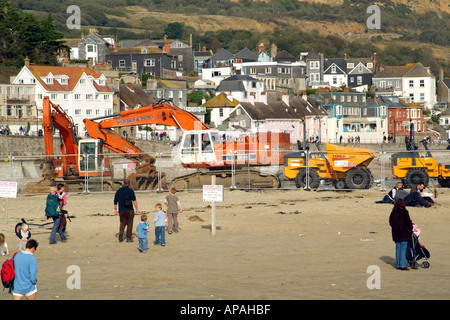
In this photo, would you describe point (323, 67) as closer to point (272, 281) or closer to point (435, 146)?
point (435, 146)

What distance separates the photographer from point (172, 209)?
2267cm

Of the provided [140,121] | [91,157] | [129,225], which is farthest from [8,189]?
[140,121]

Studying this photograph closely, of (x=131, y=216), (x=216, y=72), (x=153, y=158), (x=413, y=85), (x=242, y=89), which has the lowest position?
(x=131, y=216)

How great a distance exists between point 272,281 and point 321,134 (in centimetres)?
9554

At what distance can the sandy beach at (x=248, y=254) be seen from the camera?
1460 cm

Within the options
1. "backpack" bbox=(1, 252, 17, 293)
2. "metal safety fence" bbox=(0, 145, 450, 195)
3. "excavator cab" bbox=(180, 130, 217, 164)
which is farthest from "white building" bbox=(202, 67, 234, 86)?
"backpack" bbox=(1, 252, 17, 293)

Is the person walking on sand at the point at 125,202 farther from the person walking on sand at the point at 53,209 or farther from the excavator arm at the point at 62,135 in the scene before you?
the excavator arm at the point at 62,135

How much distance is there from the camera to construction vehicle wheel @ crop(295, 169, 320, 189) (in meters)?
35.2

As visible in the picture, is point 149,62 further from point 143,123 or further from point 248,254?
point 248,254

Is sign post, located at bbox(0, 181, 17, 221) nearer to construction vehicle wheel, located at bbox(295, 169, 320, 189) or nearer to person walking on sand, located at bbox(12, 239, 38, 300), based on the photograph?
person walking on sand, located at bbox(12, 239, 38, 300)

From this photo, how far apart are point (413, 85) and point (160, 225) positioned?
12901 centimetres

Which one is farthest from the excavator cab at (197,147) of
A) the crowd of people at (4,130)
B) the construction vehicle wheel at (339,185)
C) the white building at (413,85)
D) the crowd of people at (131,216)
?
the white building at (413,85)

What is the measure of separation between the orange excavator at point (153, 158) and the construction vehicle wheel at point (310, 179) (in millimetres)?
1255

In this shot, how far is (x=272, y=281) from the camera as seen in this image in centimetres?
1551
